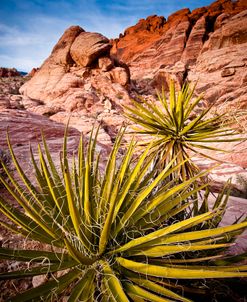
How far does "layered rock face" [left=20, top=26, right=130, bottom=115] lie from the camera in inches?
649

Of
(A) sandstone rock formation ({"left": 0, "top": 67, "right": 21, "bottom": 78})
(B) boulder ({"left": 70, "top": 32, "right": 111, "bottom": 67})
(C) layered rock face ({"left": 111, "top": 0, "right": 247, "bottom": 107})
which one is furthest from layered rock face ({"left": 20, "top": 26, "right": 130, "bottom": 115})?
(A) sandstone rock formation ({"left": 0, "top": 67, "right": 21, "bottom": 78})

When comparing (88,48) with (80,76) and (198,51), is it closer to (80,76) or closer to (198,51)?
(80,76)

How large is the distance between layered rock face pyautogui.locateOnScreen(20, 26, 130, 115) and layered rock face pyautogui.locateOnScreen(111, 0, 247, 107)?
654 centimetres

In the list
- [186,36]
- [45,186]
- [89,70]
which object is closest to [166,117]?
[45,186]

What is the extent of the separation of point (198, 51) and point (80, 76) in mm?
21681

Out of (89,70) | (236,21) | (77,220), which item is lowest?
A: (77,220)

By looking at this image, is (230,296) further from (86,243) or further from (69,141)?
(69,141)

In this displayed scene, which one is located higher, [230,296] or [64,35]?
[64,35]

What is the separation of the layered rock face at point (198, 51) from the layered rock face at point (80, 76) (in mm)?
6540

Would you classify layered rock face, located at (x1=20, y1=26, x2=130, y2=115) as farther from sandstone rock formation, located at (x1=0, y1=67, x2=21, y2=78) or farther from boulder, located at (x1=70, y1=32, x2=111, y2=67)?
sandstone rock formation, located at (x1=0, y1=67, x2=21, y2=78)

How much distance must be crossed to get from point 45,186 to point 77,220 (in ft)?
2.80

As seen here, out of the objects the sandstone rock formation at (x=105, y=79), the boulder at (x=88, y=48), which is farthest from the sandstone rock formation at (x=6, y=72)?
the boulder at (x=88, y=48)

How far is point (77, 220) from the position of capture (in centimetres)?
112

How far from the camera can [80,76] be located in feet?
60.8
